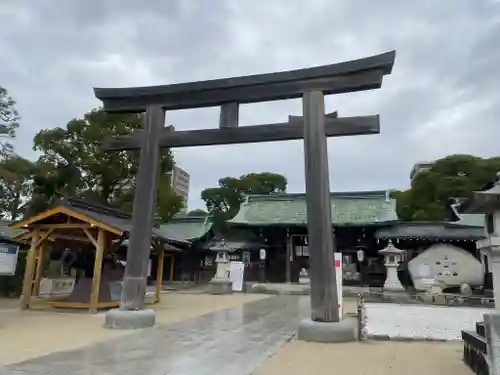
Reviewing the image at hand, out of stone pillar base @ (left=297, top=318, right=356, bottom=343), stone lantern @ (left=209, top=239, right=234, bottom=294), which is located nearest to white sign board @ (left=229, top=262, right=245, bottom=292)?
stone lantern @ (left=209, top=239, right=234, bottom=294)

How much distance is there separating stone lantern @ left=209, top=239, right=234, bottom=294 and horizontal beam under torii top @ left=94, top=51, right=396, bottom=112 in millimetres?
14734

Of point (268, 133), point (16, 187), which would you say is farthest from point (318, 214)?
point (16, 187)

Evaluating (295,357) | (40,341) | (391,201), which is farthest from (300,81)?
(391,201)

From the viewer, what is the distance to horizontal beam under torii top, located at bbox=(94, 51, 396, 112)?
870cm

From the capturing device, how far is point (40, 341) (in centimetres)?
749

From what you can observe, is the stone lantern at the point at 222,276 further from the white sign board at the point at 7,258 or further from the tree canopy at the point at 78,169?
the white sign board at the point at 7,258

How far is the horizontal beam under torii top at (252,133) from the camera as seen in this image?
8539mm

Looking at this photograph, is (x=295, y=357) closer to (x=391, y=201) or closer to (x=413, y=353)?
(x=413, y=353)

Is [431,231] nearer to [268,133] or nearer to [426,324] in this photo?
[426,324]

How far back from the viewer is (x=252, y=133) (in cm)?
941

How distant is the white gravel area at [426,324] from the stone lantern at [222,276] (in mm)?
14869

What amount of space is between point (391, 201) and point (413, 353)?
2234 cm

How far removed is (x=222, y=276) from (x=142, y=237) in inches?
614

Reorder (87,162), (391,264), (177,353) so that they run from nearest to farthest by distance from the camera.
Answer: (177,353) → (391,264) → (87,162)
